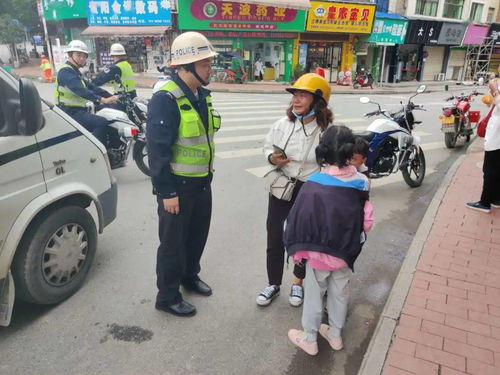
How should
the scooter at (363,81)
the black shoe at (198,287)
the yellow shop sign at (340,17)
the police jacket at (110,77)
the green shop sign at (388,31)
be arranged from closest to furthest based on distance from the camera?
the black shoe at (198,287) → the police jacket at (110,77) → the scooter at (363,81) → the yellow shop sign at (340,17) → the green shop sign at (388,31)

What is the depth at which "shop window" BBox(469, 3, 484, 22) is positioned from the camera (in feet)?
102

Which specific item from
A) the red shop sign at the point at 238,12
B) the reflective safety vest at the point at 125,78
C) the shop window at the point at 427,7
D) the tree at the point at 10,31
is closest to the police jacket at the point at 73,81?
the reflective safety vest at the point at 125,78

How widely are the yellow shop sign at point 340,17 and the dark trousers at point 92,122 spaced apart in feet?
65.3

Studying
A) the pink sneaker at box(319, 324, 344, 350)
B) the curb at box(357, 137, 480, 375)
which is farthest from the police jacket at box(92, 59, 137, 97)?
the pink sneaker at box(319, 324, 344, 350)

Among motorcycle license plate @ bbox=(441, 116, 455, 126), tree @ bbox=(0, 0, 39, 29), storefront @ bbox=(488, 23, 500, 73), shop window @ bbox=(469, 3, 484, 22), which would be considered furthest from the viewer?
tree @ bbox=(0, 0, 39, 29)

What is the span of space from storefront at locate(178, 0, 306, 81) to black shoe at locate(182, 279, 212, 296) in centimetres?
2000

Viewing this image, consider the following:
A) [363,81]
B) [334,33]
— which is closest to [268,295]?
[363,81]

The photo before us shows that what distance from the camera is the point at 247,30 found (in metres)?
22.7

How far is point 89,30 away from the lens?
80.5 feet

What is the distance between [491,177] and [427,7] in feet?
91.9

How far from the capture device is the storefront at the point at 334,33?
23406 mm

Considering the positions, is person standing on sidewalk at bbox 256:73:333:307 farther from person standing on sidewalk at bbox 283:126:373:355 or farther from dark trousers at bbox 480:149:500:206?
dark trousers at bbox 480:149:500:206

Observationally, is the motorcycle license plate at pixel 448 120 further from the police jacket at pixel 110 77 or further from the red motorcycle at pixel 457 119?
the police jacket at pixel 110 77

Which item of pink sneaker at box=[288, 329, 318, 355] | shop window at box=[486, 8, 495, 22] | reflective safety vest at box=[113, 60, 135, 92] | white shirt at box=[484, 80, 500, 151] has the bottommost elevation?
pink sneaker at box=[288, 329, 318, 355]
